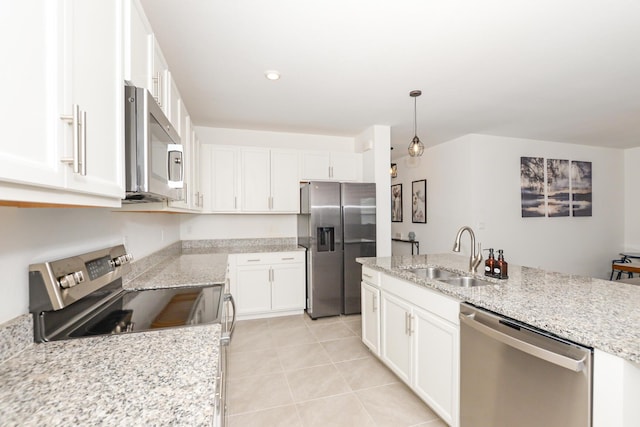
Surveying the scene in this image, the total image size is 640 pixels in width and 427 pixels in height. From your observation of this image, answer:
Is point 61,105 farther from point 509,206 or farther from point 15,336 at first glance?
point 509,206

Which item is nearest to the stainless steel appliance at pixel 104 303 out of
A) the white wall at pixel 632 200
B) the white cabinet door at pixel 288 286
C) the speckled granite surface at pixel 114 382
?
the speckled granite surface at pixel 114 382

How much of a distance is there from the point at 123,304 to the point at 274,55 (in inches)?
73.7

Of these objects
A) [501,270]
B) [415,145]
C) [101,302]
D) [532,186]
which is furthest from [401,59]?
[532,186]

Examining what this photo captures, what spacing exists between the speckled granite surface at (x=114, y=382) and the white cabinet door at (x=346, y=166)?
3.23 metres

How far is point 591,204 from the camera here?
5.11m

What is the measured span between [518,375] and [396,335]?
97cm

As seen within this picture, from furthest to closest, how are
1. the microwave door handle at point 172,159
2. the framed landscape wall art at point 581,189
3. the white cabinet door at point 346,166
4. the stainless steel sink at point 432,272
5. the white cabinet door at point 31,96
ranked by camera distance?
the framed landscape wall art at point 581,189 < the white cabinet door at point 346,166 < the stainless steel sink at point 432,272 < the microwave door handle at point 172,159 < the white cabinet door at point 31,96

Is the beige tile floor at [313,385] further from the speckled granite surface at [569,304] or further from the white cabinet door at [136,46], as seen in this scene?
the white cabinet door at [136,46]

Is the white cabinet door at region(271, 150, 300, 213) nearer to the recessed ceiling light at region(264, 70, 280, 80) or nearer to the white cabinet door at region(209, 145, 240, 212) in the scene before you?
the white cabinet door at region(209, 145, 240, 212)

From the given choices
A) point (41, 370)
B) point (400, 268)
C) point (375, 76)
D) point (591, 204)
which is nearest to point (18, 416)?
point (41, 370)

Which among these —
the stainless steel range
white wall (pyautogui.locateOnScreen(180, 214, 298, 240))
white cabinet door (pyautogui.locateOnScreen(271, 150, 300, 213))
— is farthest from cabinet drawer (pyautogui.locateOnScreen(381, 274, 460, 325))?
white wall (pyautogui.locateOnScreen(180, 214, 298, 240))

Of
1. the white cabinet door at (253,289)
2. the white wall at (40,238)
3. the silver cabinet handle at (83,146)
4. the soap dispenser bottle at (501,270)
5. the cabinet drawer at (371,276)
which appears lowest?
the white cabinet door at (253,289)

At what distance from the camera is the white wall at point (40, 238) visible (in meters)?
0.94

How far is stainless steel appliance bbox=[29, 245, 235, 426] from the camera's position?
1.03 metres
